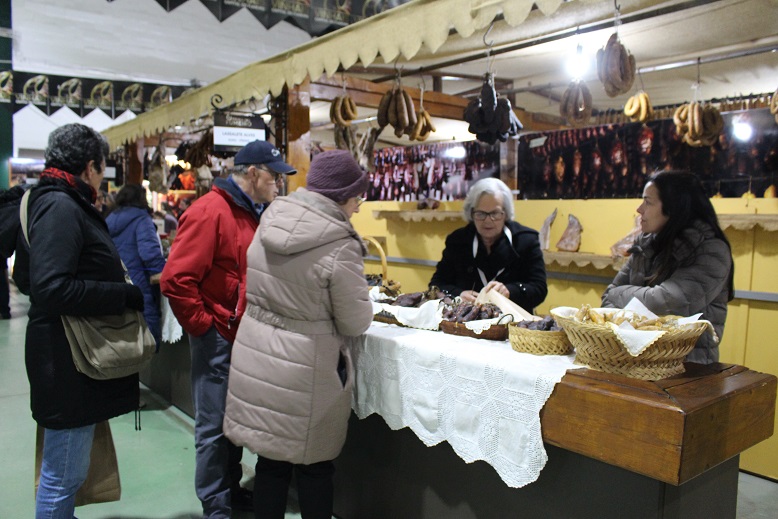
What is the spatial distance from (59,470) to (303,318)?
1.03 meters

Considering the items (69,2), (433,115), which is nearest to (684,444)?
(433,115)

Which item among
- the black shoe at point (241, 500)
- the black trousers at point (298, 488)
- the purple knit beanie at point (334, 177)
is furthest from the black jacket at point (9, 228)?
the black shoe at point (241, 500)

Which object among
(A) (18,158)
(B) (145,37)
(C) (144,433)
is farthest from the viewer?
(A) (18,158)

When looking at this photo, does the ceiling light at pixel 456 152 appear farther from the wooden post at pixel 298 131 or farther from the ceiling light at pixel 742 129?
the ceiling light at pixel 742 129

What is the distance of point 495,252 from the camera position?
3.05m

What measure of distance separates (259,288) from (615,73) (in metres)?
2.29

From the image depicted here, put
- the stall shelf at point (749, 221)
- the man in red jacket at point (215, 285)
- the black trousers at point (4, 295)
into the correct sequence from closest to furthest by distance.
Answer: the man in red jacket at point (215, 285) < the stall shelf at point (749, 221) < the black trousers at point (4, 295)

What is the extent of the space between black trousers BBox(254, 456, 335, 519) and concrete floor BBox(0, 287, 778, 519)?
68cm

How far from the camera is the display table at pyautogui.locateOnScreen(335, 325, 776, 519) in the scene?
4.82 ft

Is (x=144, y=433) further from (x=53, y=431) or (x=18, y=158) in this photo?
(x=18, y=158)

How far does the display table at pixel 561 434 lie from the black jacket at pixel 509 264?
3.00 feet

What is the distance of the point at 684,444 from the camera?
4.53 feet

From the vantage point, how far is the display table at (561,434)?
57.8 inches

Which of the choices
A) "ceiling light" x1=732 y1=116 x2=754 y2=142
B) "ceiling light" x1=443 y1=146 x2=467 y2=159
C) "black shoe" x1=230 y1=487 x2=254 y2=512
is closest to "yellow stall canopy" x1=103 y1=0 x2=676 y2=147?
"ceiling light" x1=732 y1=116 x2=754 y2=142
